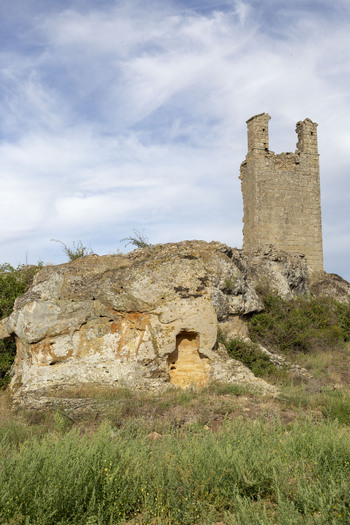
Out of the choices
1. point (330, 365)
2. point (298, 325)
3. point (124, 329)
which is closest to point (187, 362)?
point (124, 329)

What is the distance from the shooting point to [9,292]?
11008mm

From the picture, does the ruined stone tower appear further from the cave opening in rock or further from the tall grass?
the tall grass

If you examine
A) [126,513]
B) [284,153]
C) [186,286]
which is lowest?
[126,513]

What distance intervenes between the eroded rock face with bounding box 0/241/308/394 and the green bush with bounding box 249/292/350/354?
11.4ft

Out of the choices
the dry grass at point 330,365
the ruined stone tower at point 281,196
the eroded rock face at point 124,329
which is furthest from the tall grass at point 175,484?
the ruined stone tower at point 281,196

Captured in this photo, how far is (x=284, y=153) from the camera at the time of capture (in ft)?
67.4

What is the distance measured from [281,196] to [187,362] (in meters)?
13.7

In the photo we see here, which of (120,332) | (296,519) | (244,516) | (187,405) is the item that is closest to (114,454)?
(244,516)

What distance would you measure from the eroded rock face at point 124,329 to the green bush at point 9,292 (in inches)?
41.7

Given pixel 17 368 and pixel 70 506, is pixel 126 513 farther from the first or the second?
pixel 17 368

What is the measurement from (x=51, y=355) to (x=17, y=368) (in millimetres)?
951

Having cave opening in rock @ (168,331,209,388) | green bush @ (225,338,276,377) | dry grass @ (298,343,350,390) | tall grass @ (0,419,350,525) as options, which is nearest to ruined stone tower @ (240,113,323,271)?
dry grass @ (298,343,350,390)

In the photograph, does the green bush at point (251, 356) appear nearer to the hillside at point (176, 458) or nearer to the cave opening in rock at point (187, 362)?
the hillside at point (176, 458)

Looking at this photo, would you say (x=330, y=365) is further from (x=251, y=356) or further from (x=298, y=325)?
(x=251, y=356)
